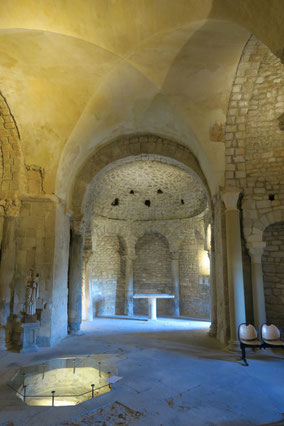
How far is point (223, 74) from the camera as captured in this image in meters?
6.31

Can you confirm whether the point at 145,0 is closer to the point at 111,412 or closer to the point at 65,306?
the point at 111,412

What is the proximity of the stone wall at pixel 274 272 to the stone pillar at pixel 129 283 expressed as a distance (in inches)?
322

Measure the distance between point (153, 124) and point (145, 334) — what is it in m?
6.16

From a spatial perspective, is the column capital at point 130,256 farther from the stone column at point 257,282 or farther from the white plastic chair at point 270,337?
the white plastic chair at point 270,337

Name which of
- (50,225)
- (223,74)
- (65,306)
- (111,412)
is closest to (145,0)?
(223,74)

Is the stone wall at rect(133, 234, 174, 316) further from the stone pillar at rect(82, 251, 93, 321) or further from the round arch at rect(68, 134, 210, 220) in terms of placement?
the round arch at rect(68, 134, 210, 220)

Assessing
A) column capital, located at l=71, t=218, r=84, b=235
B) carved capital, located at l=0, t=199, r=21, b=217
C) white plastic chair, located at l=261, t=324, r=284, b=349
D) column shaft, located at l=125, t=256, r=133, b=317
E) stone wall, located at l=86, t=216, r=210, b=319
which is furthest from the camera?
column shaft, located at l=125, t=256, r=133, b=317

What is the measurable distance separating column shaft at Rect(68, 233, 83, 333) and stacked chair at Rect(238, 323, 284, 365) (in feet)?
16.8

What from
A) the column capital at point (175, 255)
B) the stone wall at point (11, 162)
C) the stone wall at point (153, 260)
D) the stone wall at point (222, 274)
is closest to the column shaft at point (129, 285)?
the stone wall at point (153, 260)

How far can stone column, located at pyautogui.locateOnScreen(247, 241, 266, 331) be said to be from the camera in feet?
21.3

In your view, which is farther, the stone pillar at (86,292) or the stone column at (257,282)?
the stone pillar at (86,292)

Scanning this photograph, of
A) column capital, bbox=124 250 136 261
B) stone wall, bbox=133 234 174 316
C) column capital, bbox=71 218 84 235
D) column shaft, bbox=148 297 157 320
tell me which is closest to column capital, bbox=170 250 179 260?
stone wall, bbox=133 234 174 316

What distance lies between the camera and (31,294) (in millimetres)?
6672

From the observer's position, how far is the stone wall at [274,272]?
686 cm
